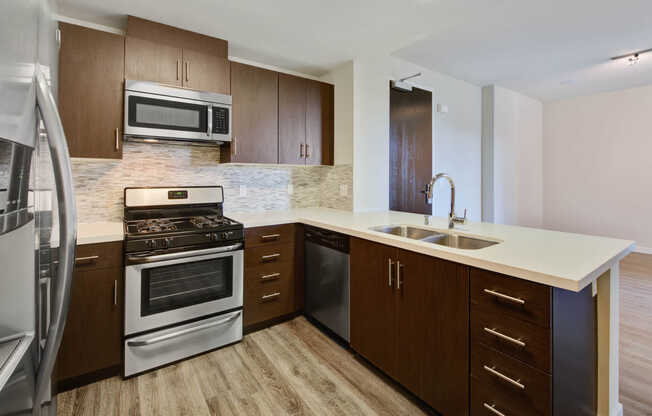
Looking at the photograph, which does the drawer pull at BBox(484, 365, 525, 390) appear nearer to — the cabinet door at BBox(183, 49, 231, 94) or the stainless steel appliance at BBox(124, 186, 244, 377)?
the stainless steel appliance at BBox(124, 186, 244, 377)

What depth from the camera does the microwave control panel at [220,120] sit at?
2.50 meters

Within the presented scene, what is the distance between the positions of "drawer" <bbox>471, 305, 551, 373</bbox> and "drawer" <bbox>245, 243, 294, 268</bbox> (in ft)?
5.10

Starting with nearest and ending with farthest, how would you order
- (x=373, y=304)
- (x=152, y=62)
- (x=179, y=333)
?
(x=373, y=304) → (x=179, y=333) → (x=152, y=62)

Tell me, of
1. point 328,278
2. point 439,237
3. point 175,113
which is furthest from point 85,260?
point 439,237

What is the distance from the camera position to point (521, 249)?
150cm

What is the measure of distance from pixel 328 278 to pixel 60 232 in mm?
1834

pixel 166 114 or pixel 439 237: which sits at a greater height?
pixel 166 114

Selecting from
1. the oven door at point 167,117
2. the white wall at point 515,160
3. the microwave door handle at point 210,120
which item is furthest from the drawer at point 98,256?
the white wall at point 515,160

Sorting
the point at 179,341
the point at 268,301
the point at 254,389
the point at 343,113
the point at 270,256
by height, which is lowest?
the point at 254,389

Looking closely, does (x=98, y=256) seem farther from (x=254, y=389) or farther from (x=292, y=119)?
(x=292, y=119)

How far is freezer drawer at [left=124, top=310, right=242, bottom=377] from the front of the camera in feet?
6.42

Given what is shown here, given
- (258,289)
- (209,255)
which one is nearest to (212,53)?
(209,255)

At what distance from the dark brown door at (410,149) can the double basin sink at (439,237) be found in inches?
46.6

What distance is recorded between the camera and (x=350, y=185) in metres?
3.14
